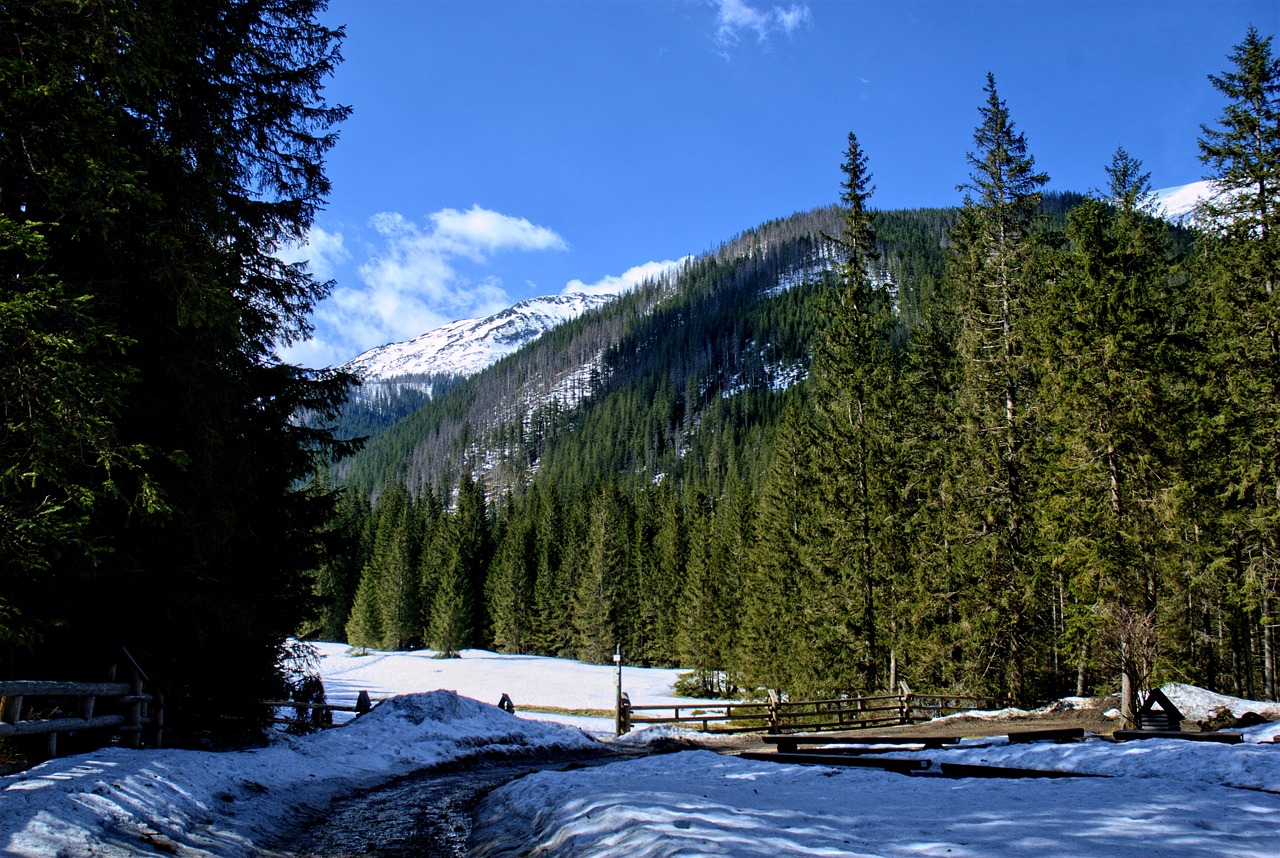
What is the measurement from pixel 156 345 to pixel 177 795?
228 inches

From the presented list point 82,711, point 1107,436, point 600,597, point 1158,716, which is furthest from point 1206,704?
point 600,597

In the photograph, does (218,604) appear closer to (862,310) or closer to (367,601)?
(862,310)

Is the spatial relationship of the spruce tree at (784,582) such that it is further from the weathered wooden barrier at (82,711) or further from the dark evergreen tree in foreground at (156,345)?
the weathered wooden barrier at (82,711)

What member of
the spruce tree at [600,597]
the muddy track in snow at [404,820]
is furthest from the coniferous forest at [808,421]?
the spruce tree at [600,597]

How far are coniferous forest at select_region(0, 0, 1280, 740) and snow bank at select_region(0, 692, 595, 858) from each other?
1.59 metres

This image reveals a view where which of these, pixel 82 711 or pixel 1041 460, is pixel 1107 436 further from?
pixel 82 711

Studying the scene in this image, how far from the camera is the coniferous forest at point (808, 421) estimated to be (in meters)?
7.46

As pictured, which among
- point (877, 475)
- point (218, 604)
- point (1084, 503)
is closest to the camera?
point (218, 604)

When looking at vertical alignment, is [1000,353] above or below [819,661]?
above

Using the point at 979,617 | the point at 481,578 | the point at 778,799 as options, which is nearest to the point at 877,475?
the point at 979,617

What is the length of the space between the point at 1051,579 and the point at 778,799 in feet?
63.5

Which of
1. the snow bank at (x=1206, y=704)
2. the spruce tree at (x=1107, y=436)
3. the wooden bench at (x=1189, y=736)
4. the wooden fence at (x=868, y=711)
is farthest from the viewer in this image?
the wooden fence at (x=868, y=711)

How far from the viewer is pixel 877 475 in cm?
2705

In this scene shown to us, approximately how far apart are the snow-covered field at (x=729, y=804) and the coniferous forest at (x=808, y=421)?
6.14ft
